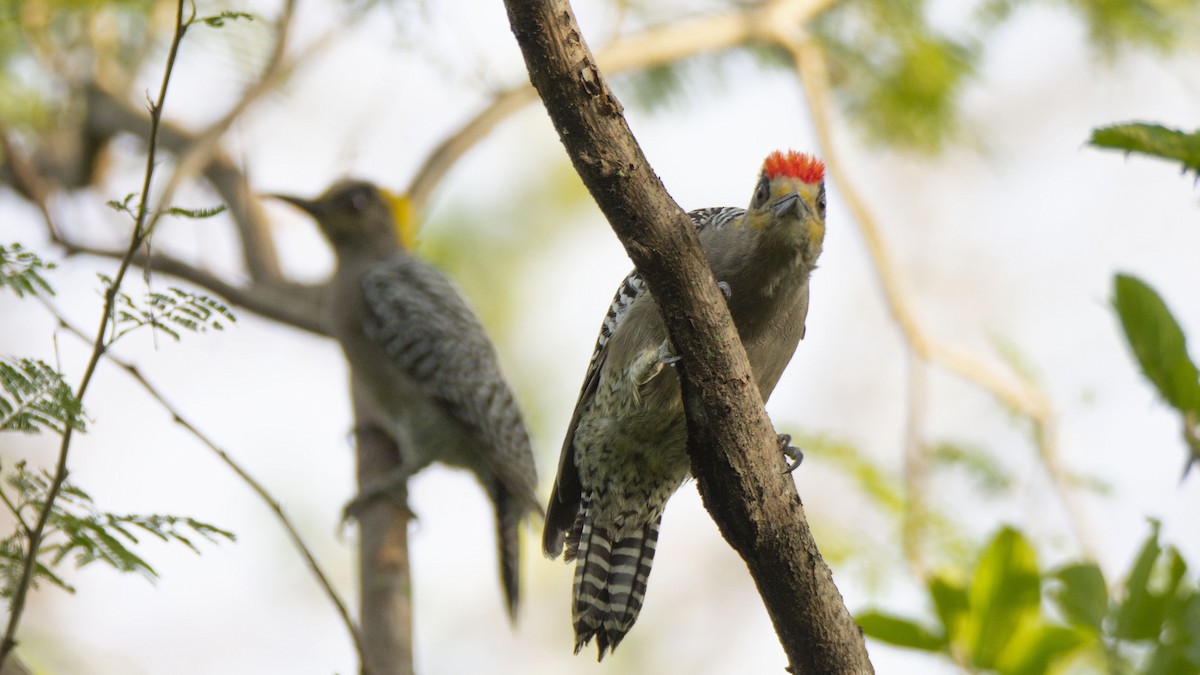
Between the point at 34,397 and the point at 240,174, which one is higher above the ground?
the point at 240,174

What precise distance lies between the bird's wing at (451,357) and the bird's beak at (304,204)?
2.19ft

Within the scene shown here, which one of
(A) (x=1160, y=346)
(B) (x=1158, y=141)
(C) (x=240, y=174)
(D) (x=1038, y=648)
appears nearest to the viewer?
(B) (x=1158, y=141)

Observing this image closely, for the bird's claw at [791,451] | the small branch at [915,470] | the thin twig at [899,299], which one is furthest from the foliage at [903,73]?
the bird's claw at [791,451]

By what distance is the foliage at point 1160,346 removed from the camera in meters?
2.84

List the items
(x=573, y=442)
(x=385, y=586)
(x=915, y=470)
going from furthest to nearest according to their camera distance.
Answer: (x=915, y=470) < (x=385, y=586) < (x=573, y=442)

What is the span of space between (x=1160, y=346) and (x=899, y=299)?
3256mm

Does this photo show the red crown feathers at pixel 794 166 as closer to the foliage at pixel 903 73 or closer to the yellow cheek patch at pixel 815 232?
the yellow cheek patch at pixel 815 232

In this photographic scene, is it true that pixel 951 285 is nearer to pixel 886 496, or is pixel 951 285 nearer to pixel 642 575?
pixel 886 496

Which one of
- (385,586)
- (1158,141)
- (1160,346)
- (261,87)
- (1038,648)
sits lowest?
(1038,648)

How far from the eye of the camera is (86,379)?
2318 millimetres

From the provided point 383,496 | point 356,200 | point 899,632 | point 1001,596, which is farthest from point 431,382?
point 1001,596

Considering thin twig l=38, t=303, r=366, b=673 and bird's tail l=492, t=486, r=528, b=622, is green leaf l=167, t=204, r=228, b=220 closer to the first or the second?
thin twig l=38, t=303, r=366, b=673

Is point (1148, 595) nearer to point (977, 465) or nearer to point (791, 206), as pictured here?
point (791, 206)

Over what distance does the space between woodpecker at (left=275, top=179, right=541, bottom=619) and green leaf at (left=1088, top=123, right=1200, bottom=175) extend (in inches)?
169
